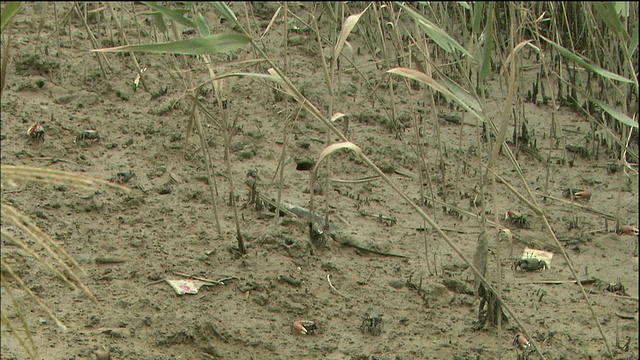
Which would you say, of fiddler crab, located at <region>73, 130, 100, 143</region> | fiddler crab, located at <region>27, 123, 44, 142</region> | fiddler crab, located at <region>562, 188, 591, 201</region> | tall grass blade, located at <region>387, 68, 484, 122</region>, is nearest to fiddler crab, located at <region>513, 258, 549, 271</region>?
fiddler crab, located at <region>562, 188, 591, 201</region>

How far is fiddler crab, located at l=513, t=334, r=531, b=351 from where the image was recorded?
2.27 m

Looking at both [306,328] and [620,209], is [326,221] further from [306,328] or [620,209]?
[620,209]

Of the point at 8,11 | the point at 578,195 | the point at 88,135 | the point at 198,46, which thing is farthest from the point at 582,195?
the point at 8,11

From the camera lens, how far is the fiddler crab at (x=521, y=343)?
7.44 feet

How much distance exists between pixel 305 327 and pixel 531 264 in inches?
30.1

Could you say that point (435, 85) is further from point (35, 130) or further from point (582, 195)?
point (35, 130)

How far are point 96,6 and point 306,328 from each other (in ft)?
7.02

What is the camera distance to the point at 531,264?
2646mm

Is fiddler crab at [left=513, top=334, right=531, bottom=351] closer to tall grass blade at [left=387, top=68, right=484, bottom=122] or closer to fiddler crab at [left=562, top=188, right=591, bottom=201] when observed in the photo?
tall grass blade at [left=387, top=68, right=484, bottom=122]

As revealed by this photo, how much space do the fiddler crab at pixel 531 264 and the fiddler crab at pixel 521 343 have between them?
1.27 feet

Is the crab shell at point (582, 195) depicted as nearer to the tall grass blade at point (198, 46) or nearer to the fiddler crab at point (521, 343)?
the fiddler crab at point (521, 343)

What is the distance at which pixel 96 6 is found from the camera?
3852 millimetres

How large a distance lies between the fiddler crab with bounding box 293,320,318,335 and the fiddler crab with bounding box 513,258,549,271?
698 millimetres

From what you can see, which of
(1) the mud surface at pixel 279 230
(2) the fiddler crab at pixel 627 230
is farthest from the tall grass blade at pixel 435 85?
(2) the fiddler crab at pixel 627 230
